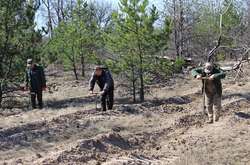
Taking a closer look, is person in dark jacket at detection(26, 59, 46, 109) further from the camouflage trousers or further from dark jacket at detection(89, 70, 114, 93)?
the camouflage trousers

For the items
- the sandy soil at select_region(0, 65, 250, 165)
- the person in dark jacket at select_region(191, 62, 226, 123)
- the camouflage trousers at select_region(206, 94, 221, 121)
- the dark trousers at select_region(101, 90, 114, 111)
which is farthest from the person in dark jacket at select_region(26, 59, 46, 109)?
the camouflage trousers at select_region(206, 94, 221, 121)

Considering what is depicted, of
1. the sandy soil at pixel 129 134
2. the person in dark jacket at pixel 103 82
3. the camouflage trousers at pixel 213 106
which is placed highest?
the person in dark jacket at pixel 103 82

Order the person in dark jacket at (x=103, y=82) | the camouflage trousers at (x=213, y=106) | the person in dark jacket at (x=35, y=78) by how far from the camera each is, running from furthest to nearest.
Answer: the person in dark jacket at (x=35, y=78) → the person in dark jacket at (x=103, y=82) → the camouflage trousers at (x=213, y=106)

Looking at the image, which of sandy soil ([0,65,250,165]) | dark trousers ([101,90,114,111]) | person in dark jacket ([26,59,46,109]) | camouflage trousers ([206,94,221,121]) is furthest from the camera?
person in dark jacket ([26,59,46,109])

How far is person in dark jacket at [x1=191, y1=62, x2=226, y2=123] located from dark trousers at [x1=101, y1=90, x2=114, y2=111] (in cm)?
301

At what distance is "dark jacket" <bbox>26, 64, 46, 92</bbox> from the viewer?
16.5m

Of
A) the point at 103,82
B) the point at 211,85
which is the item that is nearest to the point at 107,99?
the point at 103,82

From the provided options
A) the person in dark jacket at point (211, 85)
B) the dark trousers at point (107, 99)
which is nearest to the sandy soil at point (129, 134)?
the dark trousers at point (107, 99)

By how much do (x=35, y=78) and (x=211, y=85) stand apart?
6.14m

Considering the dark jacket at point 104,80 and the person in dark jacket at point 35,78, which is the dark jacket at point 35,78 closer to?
the person in dark jacket at point 35,78

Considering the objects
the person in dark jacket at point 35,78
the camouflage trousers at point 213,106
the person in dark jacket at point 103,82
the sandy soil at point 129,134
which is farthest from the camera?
the person in dark jacket at point 35,78

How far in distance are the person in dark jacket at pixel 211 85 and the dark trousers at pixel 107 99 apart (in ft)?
9.88

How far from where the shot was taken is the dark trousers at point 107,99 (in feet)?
49.3

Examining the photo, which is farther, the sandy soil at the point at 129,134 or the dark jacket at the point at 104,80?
the dark jacket at the point at 104,80
